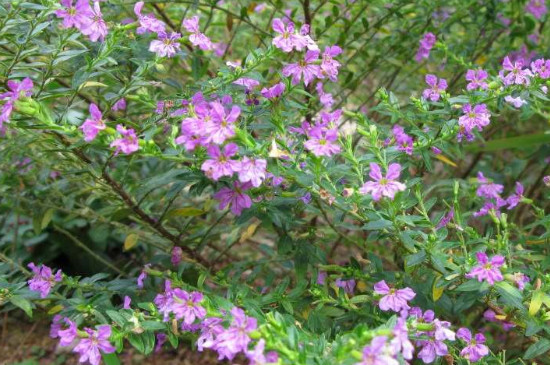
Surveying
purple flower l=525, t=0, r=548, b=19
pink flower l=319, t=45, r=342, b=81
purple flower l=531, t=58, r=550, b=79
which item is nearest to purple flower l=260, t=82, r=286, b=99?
pink flower l=319, t=45, r=342, b=81

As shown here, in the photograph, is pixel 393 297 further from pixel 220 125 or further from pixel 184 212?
pixel 184 212

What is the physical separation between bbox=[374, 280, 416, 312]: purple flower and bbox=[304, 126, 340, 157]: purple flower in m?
0.38

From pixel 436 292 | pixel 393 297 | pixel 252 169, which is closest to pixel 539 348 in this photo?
pixel 436 292

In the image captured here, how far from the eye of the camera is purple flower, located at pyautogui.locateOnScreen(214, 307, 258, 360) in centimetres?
120

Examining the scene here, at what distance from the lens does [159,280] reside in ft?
6.93

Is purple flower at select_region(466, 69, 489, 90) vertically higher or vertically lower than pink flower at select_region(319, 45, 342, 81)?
higher

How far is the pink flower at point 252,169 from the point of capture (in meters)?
1.34

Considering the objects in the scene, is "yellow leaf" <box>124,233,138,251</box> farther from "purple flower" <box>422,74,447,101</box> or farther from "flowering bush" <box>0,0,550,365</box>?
"purple flower" <box>422,74,447,101</box>

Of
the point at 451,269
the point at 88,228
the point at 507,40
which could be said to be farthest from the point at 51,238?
the point at 507,40

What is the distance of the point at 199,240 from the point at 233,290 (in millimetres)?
484

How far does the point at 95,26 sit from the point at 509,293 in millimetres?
1156

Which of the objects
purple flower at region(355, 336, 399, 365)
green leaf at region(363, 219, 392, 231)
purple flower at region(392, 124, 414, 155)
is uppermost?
purple flower at region(392, 124, 414, 155)

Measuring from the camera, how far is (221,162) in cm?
135

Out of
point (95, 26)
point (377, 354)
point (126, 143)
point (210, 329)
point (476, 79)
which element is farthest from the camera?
point (476, 79)
